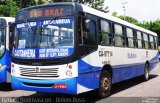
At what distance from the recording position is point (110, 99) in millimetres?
10305

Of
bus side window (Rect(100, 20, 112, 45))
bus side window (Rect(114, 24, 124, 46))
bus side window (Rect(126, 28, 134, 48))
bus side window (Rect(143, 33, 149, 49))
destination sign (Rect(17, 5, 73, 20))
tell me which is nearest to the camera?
destination sign (Rect(17, 5, 73, 20))

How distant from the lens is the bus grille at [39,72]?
879 centimetres

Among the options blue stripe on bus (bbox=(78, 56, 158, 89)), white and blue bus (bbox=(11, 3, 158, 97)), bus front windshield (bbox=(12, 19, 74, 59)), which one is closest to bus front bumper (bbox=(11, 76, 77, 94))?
white and blue bus (bbox=(11, 3, 158, 97))

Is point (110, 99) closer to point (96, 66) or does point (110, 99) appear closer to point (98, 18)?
point (96, 66)

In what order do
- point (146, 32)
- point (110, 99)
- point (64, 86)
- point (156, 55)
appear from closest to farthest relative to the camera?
point (64, 86) → point (110, 99) → point (146, 32) → point (156, 55)

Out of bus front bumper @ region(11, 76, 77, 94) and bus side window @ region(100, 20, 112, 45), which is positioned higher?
bus side window @ region(100, 20, 112, 45)

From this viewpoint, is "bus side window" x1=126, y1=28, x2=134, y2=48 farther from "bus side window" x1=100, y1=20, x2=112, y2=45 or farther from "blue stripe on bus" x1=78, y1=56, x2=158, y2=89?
"bus side window" x1=100, y1=20, x2=112, y2=45

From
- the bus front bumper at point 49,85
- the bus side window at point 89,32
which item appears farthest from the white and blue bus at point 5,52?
the bus side window at point 89,32

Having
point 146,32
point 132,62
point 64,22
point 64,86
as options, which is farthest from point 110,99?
point 146,32

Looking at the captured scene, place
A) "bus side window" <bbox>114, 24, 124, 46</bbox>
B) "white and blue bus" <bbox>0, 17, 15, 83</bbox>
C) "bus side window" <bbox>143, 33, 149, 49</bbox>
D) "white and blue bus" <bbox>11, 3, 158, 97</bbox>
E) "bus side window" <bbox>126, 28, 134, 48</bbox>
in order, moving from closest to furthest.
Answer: "white and blue bus" <bbox>11, 3, 158, 97</bbox> → "bus side window" <bbox>114, 24, 124, 46</bbox> → "white and blue bus" <bbox>0, 17, 15, 83</bbox> → "bus side window" <bbox>126, 28, 134, 48</bbox> → "bus side window" <bbox>143, 33, 149, 49</bbox>

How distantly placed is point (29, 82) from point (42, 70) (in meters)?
0.59

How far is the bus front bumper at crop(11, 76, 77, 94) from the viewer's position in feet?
28.3

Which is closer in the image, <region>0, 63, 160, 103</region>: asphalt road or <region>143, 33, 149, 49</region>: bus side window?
<region>0, 63, 160, 103</region>: asphalt road

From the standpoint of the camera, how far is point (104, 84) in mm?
10570
